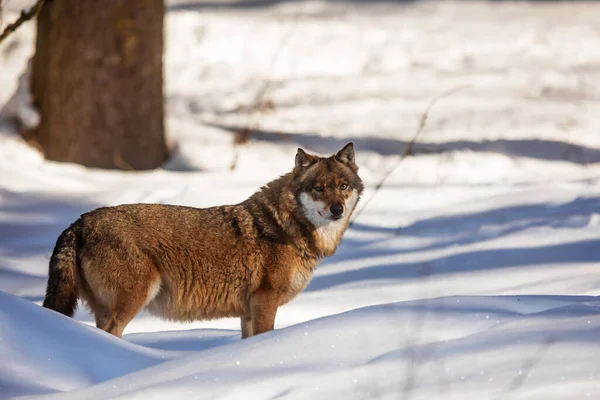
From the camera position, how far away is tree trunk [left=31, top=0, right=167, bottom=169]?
1055cm

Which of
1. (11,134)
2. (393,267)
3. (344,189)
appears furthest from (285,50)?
(344,189)

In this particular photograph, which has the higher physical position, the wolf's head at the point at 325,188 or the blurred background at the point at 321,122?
the wolf's head at the point at 325,188

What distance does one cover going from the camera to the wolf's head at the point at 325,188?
592 centimetres

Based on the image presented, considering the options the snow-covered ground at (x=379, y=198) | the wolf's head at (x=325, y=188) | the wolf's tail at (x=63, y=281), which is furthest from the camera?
the wolf's head at (x=325, y=188)

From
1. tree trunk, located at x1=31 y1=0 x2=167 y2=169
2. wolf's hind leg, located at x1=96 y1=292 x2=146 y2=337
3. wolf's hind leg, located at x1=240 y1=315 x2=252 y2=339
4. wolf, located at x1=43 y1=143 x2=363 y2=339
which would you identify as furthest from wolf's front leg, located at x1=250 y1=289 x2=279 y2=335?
tree trunk, located at x1=31 y1=0 x2=167 y2=169

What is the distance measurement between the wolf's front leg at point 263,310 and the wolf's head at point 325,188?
628 millimetres

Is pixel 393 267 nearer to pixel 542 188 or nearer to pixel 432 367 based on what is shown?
pixel 542 188

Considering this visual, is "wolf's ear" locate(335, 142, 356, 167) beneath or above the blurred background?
above

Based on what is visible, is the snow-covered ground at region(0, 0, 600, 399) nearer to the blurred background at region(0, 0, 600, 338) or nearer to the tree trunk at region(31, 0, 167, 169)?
the blurred background at region(0, 0, 600, 338)

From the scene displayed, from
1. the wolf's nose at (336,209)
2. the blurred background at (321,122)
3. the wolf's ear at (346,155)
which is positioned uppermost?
the wolf's ear at (346,155)

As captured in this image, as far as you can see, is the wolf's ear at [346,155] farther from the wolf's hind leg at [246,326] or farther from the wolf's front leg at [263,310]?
the wolf's hind leg at [246,326]

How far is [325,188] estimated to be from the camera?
5.98 m

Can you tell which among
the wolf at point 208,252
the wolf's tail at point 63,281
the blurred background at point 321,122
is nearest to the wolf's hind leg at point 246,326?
the wolf at point 208,252

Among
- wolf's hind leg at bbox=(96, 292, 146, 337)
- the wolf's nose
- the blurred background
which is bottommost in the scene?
the blurred background
